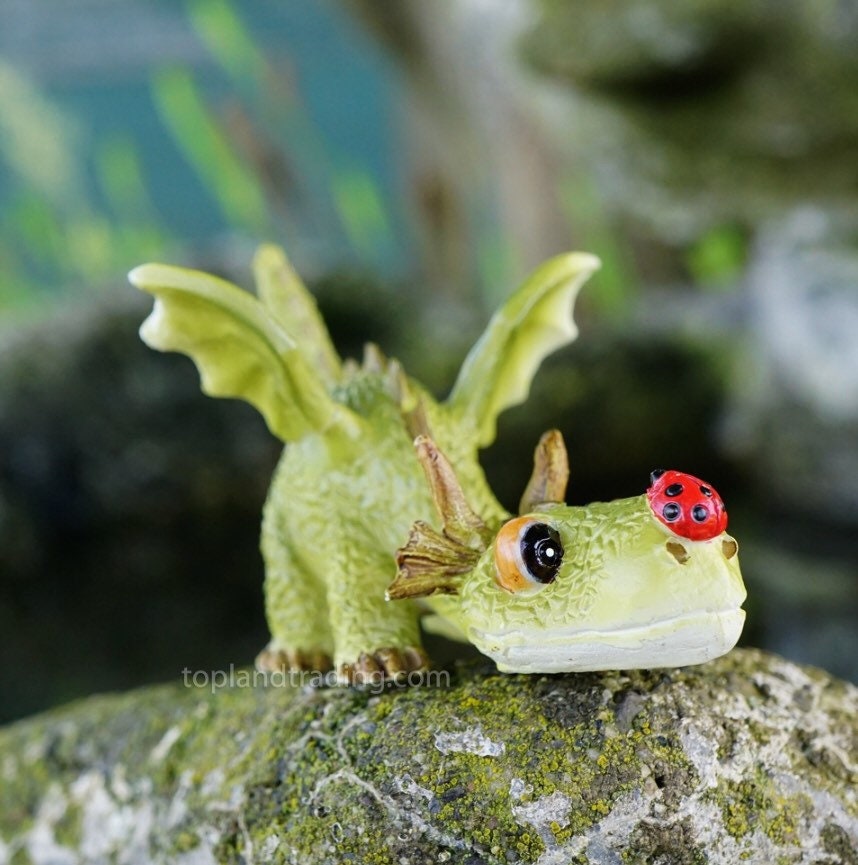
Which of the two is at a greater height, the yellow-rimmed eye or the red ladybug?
the red ladybug

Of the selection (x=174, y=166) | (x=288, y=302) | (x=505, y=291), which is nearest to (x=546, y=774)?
(x=288, y=302)

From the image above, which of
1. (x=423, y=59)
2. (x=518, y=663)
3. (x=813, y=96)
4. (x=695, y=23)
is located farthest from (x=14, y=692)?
(x=423, y=59)

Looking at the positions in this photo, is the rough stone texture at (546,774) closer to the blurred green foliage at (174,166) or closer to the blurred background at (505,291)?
the blurred background at (505,291)

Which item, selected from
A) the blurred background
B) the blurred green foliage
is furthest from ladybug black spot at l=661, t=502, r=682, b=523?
the blurred green foliage

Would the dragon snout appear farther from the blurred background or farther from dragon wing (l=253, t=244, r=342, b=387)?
the blurred background

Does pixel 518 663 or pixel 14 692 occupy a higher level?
pixel 518 663

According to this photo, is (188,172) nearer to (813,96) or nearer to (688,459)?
(688,459)
